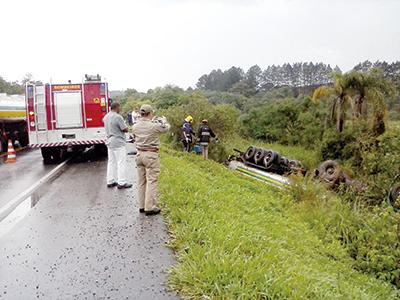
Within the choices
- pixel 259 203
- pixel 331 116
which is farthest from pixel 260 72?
pixel 259 203

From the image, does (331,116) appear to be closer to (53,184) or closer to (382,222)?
(382,222)

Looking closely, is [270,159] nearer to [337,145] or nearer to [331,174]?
[331,174]

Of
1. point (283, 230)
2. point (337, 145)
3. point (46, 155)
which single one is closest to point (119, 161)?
point (283, 230)

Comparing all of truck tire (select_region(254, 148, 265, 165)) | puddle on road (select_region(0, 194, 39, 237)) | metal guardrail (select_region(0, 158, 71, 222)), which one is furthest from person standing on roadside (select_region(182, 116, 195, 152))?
puddle on road (select_region(0, 194, 39, 237))

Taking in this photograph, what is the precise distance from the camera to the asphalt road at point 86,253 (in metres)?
4.02

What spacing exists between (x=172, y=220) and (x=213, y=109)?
1719cm

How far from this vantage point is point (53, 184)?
31.6 feet

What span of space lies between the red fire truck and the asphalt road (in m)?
5.66

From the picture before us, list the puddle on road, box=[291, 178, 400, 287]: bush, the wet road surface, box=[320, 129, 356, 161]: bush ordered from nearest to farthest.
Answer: the puddle on road < box=[291, 178, 400, 287]: bush < the wet road surface < box=[320, 129, 356, 161]: bush

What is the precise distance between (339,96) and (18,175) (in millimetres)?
19587

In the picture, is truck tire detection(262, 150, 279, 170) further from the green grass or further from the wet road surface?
the green grass

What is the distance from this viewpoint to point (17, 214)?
6996 millimetres

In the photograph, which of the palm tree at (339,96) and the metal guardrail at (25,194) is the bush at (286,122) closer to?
the palm tree at (339,96)

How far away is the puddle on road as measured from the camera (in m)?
6.20
